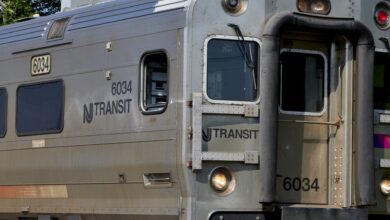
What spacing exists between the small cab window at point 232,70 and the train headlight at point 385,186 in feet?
5.59

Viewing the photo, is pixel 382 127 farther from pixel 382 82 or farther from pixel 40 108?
pixel 40 108

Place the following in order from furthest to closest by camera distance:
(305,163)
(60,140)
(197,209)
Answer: (60,140)
(305,163)
(197,209)

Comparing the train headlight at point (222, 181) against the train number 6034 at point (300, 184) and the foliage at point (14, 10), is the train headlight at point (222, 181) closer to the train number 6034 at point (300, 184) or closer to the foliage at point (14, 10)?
the train number 6034 at point (300, 184)

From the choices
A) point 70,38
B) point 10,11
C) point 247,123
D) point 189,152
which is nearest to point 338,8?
point 247,123

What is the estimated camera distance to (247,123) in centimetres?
989

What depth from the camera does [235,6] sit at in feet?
32.7

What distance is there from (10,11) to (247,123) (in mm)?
10518

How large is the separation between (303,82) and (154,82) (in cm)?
152

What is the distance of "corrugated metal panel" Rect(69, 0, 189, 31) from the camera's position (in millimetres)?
10109

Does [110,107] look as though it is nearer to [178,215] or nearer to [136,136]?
[136,136]

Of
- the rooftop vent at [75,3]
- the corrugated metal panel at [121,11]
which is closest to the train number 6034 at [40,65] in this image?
the corrugated metal panel at [121,11]

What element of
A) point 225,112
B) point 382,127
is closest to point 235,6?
point 225,112

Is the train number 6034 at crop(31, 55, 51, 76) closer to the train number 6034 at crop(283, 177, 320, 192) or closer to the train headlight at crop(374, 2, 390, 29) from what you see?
the train number 6034 at crop(283, 177, 320, 192)

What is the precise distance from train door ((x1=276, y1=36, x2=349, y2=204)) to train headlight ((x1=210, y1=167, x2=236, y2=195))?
0.55 meters
